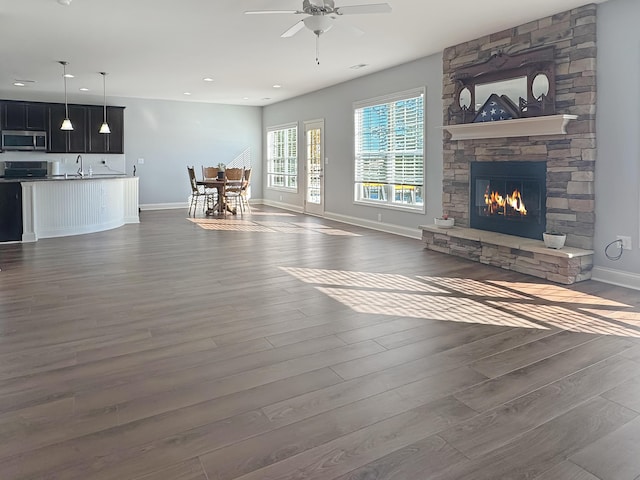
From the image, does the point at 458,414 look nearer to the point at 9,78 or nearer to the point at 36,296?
the point at 36,296

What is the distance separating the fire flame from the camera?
556cm

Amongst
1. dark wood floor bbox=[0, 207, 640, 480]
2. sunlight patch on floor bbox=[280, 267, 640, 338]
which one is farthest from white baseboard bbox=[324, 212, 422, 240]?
sunlight patch on floor bbox=[280, 267, 640, 338]

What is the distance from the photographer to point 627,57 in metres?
4.45

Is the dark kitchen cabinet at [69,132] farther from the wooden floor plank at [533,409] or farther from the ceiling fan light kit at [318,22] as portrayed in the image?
the wooden floor plank at [533,409]

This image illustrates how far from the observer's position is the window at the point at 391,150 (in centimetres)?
741

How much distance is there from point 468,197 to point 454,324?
324 centimetres

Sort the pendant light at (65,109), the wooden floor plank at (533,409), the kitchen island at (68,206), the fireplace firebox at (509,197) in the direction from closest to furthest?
the wooden floor plank at (533,409), the fireplace firebox at (509,197), the kitchen island at (68,206), the pendant light at (65,109)

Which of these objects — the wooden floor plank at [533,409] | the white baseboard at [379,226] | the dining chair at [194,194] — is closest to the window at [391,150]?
the white baseboard at [379,226]

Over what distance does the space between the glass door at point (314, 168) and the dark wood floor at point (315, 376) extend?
5548 mm

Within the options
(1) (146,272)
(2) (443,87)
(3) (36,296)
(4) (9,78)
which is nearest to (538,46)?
(2) (443,87)

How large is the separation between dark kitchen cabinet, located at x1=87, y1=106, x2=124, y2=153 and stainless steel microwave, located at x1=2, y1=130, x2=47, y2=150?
95cm

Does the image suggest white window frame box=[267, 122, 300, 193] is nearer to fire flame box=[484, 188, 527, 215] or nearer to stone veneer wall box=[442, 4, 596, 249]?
fire flame box=[484, 188, 527, 215]

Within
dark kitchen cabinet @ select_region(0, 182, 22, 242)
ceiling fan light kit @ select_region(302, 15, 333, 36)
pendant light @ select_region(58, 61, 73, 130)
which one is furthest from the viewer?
pendant light @ select_region(58, 61, 73, 130)

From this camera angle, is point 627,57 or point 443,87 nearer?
point 627,57
